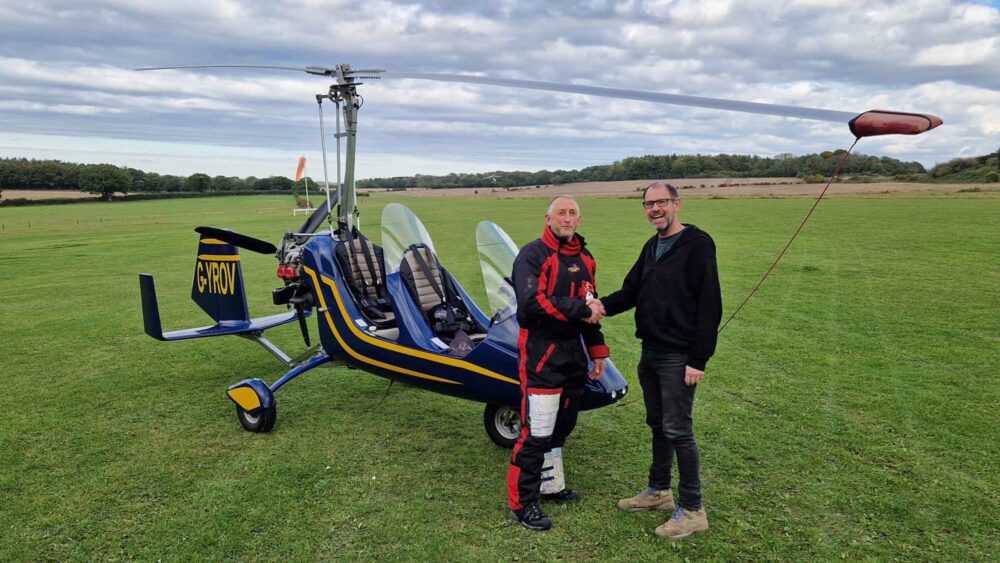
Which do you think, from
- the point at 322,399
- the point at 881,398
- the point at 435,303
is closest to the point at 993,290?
the point at 881,398

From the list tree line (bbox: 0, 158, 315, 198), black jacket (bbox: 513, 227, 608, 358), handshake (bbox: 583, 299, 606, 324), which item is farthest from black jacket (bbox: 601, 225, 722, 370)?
tree line (bbox: 0, 158, 315, 198)

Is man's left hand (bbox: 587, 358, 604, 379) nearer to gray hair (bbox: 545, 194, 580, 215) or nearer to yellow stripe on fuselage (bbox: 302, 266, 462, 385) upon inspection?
gray hair (bbox: 545, 194, 580, 215)

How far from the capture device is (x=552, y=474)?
3996 mm

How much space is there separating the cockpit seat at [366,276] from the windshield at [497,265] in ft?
4.32

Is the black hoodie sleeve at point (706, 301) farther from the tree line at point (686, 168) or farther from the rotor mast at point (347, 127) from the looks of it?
the rotor mast at point (347, 127)

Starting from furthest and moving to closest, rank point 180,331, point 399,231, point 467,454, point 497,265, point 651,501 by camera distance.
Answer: point 180,331 < point 399,231 < point 467,454 < point 497,265 < point 651,501

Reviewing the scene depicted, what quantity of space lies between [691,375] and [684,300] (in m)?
0.42

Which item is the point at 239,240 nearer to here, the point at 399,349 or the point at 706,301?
the point at 399,349

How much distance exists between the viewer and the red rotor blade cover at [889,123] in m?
2.68

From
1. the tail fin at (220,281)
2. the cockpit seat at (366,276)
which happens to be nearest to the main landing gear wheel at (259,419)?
the cockpit seat at (366,276)

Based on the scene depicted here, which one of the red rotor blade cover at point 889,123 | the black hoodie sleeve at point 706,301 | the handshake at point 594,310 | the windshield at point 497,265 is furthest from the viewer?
the windshield at point 497,265

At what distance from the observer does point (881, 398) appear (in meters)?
5.77

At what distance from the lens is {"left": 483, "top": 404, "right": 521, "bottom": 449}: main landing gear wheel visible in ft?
16.0

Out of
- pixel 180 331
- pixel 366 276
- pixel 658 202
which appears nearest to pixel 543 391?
pixel 658 202
